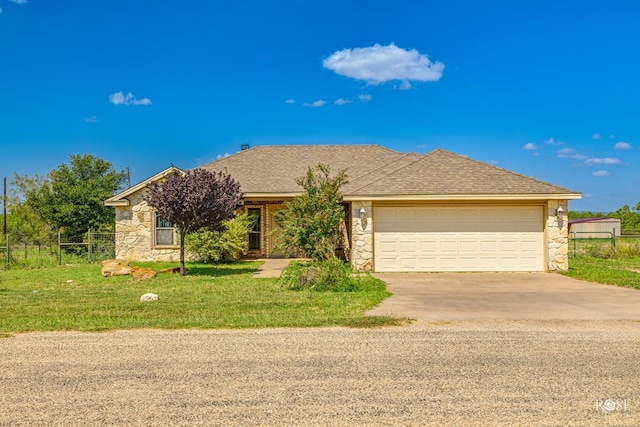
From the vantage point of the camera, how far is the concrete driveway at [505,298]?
827 cm

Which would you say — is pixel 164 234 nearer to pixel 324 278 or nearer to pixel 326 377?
pixel 324 278

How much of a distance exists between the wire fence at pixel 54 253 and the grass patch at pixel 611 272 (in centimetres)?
1801

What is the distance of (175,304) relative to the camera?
362 inches

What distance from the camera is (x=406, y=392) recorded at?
4.51m

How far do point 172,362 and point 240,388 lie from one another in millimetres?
1262

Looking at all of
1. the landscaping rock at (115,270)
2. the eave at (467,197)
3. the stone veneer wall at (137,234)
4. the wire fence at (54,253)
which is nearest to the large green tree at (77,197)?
the wire fence at (54,253)

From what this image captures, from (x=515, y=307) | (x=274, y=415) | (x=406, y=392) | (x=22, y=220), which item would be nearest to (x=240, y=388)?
(x=274, y=415)

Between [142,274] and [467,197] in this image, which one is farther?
[467,197]

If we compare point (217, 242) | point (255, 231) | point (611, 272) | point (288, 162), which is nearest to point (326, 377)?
point (611, 272)

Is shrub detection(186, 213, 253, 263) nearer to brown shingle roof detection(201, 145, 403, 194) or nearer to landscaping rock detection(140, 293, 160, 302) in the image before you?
brown shingle roof detection(201, 145, 403, 194)

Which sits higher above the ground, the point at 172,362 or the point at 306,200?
the point at 306,200

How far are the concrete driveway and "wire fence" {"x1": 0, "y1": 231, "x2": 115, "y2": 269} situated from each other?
12916 mm

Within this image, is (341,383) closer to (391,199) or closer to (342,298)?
(342,298)

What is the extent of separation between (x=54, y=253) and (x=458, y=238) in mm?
18739
